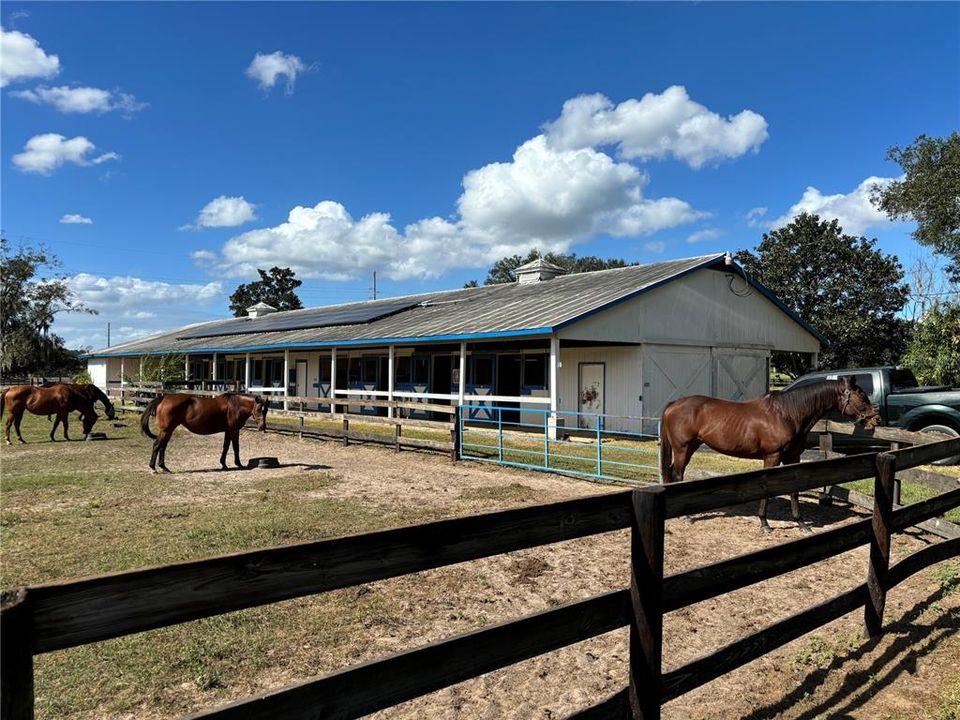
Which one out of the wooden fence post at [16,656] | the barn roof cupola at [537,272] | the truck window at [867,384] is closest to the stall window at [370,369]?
the barn roof cupola at [537,272]

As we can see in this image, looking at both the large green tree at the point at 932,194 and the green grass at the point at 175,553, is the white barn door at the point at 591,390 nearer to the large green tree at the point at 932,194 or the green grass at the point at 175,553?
the green grass at the point at 175,553

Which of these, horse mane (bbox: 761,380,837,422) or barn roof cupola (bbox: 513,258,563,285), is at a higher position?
barn roof cupola (bbox: 513,258,563,285)

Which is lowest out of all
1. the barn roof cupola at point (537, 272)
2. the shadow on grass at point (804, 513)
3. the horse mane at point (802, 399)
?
the shadow on grass at point (804, 513)

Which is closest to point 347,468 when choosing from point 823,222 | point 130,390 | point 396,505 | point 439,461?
point 439,461

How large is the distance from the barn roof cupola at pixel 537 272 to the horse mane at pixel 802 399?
65.2ft

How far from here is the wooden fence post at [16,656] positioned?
1.36 m

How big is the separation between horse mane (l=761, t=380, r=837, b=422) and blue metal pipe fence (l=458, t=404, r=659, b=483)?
1.60 meters

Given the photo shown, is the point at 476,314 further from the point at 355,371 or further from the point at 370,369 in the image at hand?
the point at 355,371

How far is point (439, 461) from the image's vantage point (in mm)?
12000

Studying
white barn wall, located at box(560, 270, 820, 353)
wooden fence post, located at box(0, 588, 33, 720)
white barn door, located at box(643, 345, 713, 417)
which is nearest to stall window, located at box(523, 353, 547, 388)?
white barn wall, located at box(560, 270, 820, 353)

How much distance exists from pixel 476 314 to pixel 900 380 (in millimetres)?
11981

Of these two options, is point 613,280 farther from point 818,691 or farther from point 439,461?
point 818,691

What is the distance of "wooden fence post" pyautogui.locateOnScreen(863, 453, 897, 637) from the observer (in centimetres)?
402

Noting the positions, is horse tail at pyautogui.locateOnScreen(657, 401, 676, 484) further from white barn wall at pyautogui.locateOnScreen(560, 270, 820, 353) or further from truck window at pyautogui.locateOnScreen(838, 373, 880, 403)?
white barn wall at pyautogui.locateOnScreen(560, 270, 820, 353)
